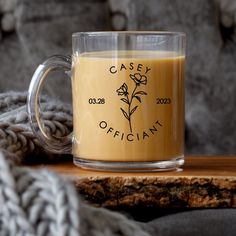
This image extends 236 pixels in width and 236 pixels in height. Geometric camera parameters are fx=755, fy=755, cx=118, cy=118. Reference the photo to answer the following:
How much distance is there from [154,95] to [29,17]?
0.51 m

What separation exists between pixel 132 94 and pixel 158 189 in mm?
103

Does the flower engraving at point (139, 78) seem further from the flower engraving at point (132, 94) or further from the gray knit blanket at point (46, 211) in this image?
the gray knit blanket at point (46, 211)

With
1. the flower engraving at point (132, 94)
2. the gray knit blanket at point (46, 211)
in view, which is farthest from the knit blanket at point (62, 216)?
the flower engraving at point (132, 94)

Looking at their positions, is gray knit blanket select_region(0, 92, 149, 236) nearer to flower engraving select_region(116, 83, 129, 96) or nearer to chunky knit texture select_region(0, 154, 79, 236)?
chunky knit texture select_region(0, 154, 79, 236)

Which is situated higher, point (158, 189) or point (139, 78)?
point (139, 78)

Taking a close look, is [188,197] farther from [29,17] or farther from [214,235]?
[29,17]

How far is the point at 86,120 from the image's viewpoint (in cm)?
81

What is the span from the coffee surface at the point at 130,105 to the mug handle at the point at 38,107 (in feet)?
0.19

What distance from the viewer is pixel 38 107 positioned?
85 centimetres

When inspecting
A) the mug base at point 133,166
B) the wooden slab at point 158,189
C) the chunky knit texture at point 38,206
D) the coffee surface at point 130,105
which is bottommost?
the wooden slab at point 158,189

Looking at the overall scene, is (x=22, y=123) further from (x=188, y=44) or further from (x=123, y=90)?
(x=188, y=44)

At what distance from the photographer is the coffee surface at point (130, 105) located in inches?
31.0

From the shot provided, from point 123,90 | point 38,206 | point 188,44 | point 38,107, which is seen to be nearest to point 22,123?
point 38,107

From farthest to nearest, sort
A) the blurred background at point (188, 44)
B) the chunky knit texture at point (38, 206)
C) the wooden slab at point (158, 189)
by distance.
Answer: the blurred background at point (188, 44), the wooden slab at point (158, 189), the chunky knit texture at point (38, 206)
